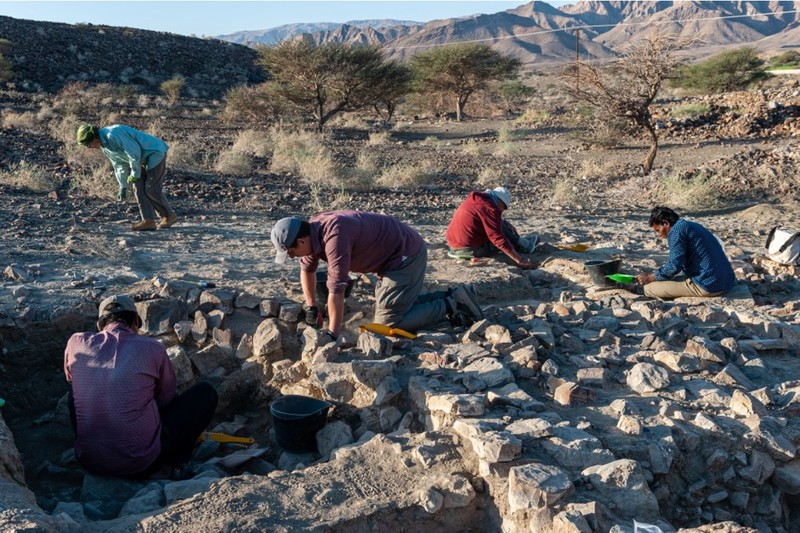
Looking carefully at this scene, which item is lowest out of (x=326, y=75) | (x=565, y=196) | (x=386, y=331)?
(x=565, y=196)

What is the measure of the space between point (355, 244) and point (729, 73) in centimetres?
2440

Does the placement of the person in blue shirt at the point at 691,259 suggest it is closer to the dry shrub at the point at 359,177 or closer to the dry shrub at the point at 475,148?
the dry shrub at the point at 359,177

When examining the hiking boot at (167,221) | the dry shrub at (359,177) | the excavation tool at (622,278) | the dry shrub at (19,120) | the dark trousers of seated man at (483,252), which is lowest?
the excavation tool at (622,278)

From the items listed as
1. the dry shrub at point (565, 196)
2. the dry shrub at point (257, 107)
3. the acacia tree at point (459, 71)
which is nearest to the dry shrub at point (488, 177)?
the dry shrub at point (565, 196)

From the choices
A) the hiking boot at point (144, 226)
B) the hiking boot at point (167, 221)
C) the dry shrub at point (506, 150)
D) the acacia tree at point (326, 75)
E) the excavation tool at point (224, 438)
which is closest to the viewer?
the excavation tool at point (224, 438)

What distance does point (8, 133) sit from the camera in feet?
42.4

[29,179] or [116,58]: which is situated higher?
[116,58]

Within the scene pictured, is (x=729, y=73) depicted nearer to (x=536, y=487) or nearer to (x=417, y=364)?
(x=417, y=364)

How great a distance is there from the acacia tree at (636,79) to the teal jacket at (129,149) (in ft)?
25.7

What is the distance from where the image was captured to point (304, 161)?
11914mm

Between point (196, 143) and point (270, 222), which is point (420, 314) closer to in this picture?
point (270, 222)

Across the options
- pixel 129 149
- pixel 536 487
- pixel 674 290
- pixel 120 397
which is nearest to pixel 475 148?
pixel 129 149

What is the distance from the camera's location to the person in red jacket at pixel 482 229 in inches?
270

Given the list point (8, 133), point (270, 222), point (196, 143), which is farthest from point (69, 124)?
point (270, 222)
